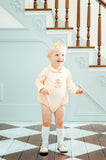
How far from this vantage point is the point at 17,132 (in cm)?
273

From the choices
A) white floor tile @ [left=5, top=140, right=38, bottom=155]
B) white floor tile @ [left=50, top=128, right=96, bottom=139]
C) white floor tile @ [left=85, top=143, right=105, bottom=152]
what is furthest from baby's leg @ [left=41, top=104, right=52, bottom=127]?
white floor tile @ [left=50, top=128, right=96, bottom=139]

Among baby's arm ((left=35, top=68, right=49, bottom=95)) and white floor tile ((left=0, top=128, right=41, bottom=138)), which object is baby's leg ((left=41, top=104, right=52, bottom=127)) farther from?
white floor tile ((left=0, top=128, right=41, bottom=138))

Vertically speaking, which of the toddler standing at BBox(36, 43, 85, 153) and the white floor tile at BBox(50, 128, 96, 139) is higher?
the toddler standing at BBox(36, 43, 85, 153)

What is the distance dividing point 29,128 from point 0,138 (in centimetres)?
48

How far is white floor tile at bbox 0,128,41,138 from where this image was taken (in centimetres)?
262

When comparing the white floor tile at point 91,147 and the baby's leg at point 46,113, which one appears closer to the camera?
the baby's leg at point 46,113

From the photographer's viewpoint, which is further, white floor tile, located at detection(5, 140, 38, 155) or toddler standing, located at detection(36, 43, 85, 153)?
white floor tile, located at detection(5, 140, 38, 155)

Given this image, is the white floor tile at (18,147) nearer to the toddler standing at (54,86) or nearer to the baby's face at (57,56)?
the toddler standing at (54,86)

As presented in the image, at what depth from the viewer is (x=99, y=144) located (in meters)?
2.31

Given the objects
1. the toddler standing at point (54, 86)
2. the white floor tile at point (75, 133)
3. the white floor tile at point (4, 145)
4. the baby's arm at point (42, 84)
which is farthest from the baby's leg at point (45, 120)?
the white floor tile at point (75, 133)

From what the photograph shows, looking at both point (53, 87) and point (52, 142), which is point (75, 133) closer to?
point (52, 142)

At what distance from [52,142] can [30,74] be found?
3.51 ft

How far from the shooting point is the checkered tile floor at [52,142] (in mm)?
2012

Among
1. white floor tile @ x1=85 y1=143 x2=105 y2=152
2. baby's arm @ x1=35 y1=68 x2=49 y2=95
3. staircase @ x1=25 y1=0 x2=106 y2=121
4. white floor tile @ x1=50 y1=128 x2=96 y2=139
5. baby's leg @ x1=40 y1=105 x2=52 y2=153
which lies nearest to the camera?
baby's arm @ x1=35 y1=68 x2=49 y2=95
